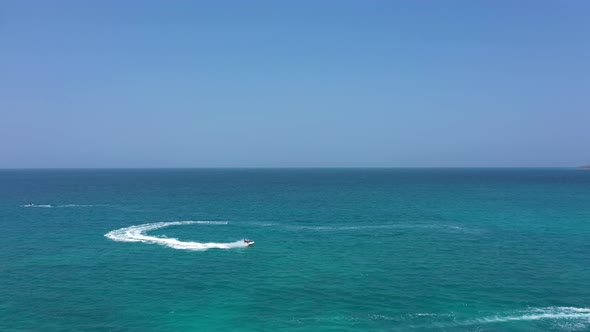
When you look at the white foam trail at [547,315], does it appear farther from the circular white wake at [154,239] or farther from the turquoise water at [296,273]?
the circular white wake at [154,239]

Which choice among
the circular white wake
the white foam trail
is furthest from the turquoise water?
the circular white wake

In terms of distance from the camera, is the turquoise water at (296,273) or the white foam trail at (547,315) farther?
the turquoise water at (296,273)

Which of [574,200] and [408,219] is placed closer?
[408,219]

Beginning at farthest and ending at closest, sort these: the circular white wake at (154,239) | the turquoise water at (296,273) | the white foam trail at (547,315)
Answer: the circular white wake at (154,239) → the turquoise water at (296,273) → the white foam trail at (547,315)

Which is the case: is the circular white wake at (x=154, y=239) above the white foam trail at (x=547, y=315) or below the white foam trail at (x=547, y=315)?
above

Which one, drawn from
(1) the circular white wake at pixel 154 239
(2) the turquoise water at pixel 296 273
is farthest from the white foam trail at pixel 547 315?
(1) the circular white wake at pixel 154 239

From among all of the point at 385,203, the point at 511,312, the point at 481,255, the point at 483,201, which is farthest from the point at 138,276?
the point at 483,201

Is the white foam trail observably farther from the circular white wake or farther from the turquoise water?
the circular white wake

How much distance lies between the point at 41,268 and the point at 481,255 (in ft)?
247

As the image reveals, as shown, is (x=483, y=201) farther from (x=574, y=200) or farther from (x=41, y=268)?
(x=41, y=268)

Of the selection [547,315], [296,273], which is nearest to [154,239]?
[296,273]

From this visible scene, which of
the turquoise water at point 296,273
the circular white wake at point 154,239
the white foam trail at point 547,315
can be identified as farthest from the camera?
the circular white wake at point 154,239

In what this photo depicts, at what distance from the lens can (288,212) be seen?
131m

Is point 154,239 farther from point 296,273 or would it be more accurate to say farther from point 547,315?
point 547,315
